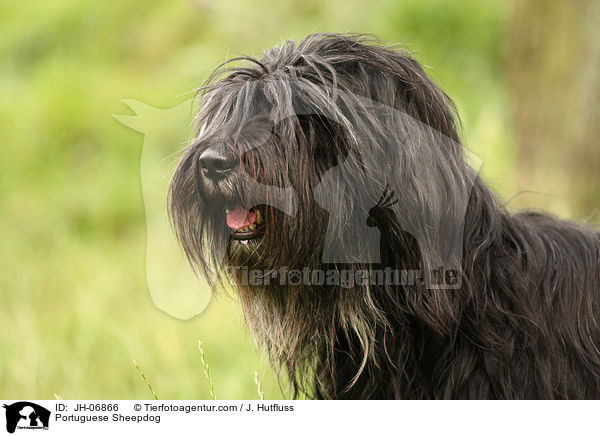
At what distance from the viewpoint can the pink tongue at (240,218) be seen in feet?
8.34

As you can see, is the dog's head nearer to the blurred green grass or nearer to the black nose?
the black nose

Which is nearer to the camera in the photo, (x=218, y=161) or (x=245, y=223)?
(x=218, y=161)

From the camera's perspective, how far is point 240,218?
101 inches

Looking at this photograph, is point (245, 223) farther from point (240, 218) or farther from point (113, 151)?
point (113, 151)

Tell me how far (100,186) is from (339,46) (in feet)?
18.6

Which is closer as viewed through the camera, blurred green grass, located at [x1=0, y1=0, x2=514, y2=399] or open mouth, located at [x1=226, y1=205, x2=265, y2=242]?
open mouth, located at [x1=226, y1=205, x2=265, y2=242]

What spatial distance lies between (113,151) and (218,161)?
20.0 ft

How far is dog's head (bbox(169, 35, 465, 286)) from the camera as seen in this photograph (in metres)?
2.46
